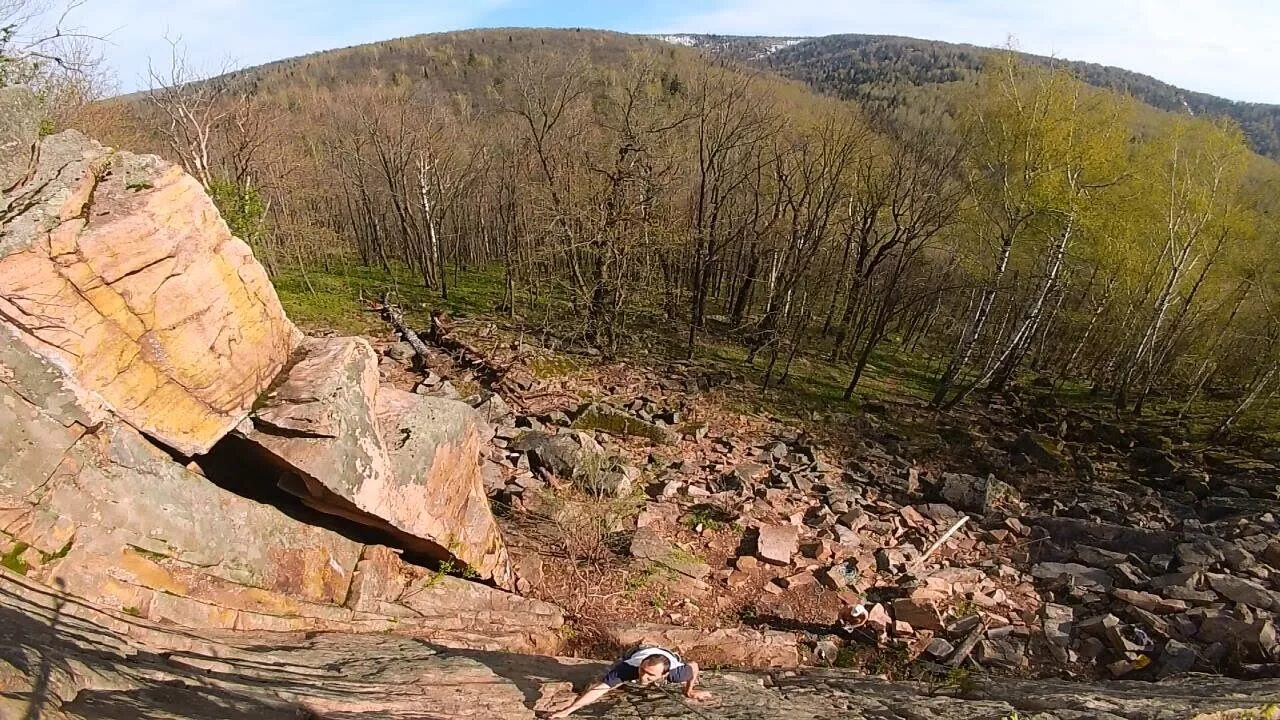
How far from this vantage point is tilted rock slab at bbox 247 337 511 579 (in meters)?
6.54

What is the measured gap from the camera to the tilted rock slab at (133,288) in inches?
207

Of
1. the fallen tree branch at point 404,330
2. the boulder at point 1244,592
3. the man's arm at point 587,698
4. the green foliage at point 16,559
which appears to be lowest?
the fallen tree branch at point 404,330

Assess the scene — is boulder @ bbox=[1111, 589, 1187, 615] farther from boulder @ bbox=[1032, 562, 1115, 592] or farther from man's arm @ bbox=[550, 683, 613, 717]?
man's arm @ bbox=[550, 683, 613, 717]

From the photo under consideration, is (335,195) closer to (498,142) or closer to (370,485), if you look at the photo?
(498,142)

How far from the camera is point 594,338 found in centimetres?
2150

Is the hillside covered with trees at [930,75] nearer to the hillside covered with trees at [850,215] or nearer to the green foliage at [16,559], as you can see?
the hillside covered with trees at [850,215]

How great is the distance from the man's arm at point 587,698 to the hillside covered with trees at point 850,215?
13.2 metres

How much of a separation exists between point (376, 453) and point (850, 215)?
2029 centimetres

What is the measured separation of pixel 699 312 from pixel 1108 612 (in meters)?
16.4

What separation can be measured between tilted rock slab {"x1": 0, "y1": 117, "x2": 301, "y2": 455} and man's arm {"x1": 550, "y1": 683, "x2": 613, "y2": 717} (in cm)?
420

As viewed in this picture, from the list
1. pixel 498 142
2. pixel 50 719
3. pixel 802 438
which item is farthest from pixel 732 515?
pixel 498 142

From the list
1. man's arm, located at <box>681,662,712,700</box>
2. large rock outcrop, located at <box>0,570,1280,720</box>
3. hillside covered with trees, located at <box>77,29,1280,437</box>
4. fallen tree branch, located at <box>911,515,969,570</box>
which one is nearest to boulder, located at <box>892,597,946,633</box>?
fallen tree branch, located at <box>911,515,969,570</box>

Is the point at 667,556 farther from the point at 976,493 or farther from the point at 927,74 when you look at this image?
the point at 927,74

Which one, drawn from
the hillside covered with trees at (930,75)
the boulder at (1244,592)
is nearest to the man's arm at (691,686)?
the boulder at (1244,592)
